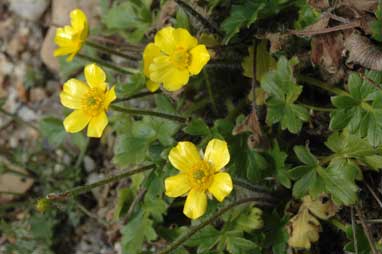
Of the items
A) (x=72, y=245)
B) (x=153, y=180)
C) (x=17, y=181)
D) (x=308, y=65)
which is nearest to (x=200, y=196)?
(x=153, y=180)

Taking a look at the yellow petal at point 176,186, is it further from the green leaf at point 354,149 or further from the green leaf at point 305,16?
the green leaf at point 305,16

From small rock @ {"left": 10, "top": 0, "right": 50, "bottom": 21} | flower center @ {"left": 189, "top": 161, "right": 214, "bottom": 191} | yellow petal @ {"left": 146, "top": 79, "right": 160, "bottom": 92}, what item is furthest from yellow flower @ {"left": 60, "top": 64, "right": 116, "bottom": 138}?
small rock @ {"left": 10, "top": 0, "right": 50, "bottom": 21}

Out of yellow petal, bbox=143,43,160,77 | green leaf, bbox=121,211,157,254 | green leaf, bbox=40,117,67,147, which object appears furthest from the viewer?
green leaf, bbox=40,117,67,147

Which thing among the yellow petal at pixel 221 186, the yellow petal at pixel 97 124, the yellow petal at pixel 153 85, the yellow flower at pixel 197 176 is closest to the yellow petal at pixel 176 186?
the yellow flower at pixel 197 176

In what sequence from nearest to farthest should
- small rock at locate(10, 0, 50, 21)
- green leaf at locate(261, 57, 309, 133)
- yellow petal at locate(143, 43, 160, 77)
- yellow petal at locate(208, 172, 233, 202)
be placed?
yellow petal at locate(208, 172, 233, 202) → green leaf at locate(261, 57, 309, 133) → yellow petal at locate(143, 43, 160, 77) → small rock at locate(10, 0, 50, 21)

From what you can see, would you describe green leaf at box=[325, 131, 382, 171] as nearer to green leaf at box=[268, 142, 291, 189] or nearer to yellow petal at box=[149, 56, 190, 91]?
green leaf at box=[268, 142, 291, 189]

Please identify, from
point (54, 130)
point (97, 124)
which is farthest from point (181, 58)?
point (54, 130)
